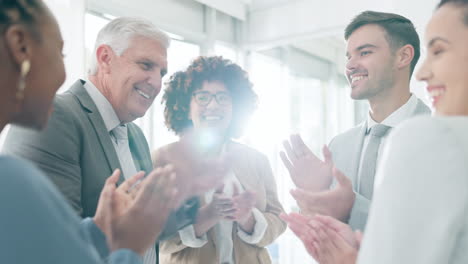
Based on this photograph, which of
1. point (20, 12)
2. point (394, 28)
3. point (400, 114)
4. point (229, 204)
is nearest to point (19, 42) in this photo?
point (20, 12)

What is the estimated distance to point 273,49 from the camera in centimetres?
527

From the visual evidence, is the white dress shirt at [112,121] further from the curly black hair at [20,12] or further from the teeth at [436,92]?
the teeth at [436,92]

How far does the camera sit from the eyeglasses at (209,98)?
2287 mm

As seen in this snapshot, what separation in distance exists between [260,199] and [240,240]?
0.26 metres

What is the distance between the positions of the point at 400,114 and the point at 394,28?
463 millimetres

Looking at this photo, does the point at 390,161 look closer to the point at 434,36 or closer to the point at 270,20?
the point at 434,36

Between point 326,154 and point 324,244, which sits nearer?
point 324,244

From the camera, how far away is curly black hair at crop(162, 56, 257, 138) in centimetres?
239

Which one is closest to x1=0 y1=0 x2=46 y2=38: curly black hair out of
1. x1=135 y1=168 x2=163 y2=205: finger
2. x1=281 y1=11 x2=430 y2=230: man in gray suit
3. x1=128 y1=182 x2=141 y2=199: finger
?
x1=135 y1=168 x2=163 y2=205: finger

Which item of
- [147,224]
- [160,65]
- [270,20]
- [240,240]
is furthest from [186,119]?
[270,20]

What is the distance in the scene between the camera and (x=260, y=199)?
6.76 ft

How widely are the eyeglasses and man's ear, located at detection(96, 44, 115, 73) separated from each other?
679mm

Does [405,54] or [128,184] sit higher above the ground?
[405,54]

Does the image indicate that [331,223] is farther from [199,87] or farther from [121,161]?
[199,87]
